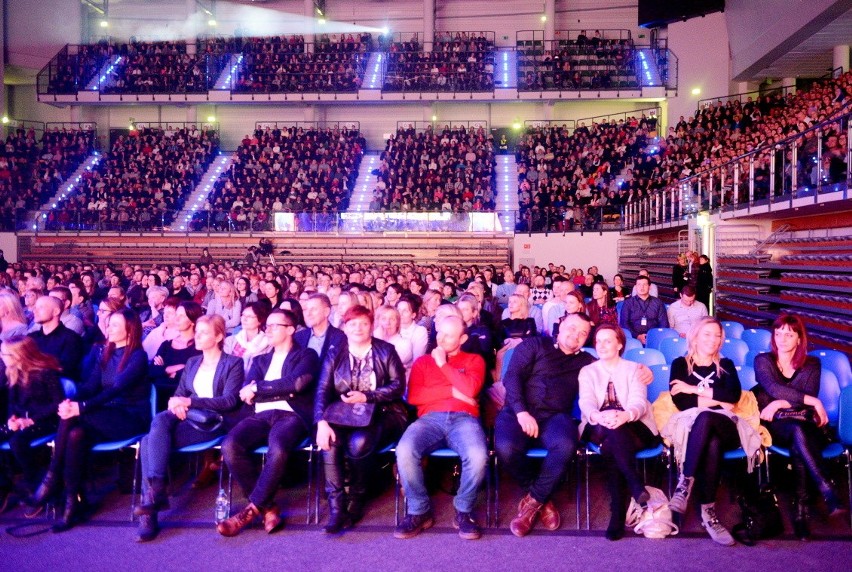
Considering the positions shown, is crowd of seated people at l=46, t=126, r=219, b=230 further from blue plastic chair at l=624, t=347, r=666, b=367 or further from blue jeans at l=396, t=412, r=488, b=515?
blue jeans at l=396, t=412, r=488, b=515

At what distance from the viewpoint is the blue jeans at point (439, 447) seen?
13.4 feet

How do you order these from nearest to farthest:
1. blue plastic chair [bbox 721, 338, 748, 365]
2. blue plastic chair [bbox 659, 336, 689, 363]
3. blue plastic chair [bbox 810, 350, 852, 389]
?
blue plastic chair [bbox 810, 350, 852, 389], blue plastic chair [bbox 721, 338, 748, 365], blue plastic chair [bbox 659, 336, 689, 363]

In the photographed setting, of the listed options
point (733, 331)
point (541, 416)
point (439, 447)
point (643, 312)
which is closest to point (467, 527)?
point (439, 447)

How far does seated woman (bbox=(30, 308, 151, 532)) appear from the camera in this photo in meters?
4.28

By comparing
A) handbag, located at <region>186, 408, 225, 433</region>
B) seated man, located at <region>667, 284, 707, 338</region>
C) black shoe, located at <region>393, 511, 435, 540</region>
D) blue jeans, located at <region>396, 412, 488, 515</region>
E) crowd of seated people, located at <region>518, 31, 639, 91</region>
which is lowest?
black shoe, located at <region>393, 511, 435, 540</region>

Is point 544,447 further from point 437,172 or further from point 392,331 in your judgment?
point 437,172

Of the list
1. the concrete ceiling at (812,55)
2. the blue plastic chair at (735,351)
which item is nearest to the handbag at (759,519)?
the blue plastic chair at (735,351)

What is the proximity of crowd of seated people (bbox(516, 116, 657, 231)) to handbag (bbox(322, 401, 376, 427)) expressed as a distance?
17.6 metres

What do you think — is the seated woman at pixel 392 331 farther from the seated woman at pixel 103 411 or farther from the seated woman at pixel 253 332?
the seated woman at pixel 103 411

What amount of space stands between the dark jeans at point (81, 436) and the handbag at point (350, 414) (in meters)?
1.32

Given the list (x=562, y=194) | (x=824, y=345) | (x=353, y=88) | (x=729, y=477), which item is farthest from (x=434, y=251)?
(x=729, y=477)

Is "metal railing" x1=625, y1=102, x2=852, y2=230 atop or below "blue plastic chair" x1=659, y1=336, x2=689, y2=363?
atop

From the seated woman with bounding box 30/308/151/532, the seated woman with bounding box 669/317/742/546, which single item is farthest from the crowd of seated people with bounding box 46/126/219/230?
the seated woman with bounding box 669/317/742/546

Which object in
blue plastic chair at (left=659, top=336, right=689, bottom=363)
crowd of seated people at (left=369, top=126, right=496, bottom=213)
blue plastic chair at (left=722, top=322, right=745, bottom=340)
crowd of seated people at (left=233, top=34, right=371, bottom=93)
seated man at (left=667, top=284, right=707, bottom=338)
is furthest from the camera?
crowd of seated people at (left=233, top=34, right=371, bottom=93)
